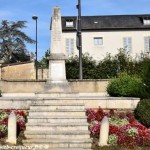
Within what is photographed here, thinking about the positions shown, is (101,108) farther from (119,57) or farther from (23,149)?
(119,57)

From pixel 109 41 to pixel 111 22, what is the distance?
2696mm

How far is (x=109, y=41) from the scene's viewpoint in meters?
50.5

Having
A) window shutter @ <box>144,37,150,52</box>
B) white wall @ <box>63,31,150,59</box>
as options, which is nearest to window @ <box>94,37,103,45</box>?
white wall @ <box>63,31,150,59</box>

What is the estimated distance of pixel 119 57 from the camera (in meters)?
42.6

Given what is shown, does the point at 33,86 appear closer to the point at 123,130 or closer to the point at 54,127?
the point at 54,127

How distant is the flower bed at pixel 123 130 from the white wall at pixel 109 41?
114 feet

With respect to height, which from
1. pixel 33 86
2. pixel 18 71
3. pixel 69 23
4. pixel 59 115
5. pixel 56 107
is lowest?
pixel 59 115

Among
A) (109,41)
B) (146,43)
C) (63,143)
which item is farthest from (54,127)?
(146,43)

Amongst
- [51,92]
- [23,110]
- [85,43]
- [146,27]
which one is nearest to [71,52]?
[85,43]

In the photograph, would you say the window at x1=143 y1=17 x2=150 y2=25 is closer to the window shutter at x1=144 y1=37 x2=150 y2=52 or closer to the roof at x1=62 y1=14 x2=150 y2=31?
the roof at x1=62 y1=14 x2=150 y2=31

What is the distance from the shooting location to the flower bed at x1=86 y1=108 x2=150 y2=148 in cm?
1343

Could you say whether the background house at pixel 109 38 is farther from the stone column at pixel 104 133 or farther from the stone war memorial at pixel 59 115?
the stone column at pixel 104 133

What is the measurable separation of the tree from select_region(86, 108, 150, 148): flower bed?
4920 cm

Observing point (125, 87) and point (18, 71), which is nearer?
point (125, 87)
